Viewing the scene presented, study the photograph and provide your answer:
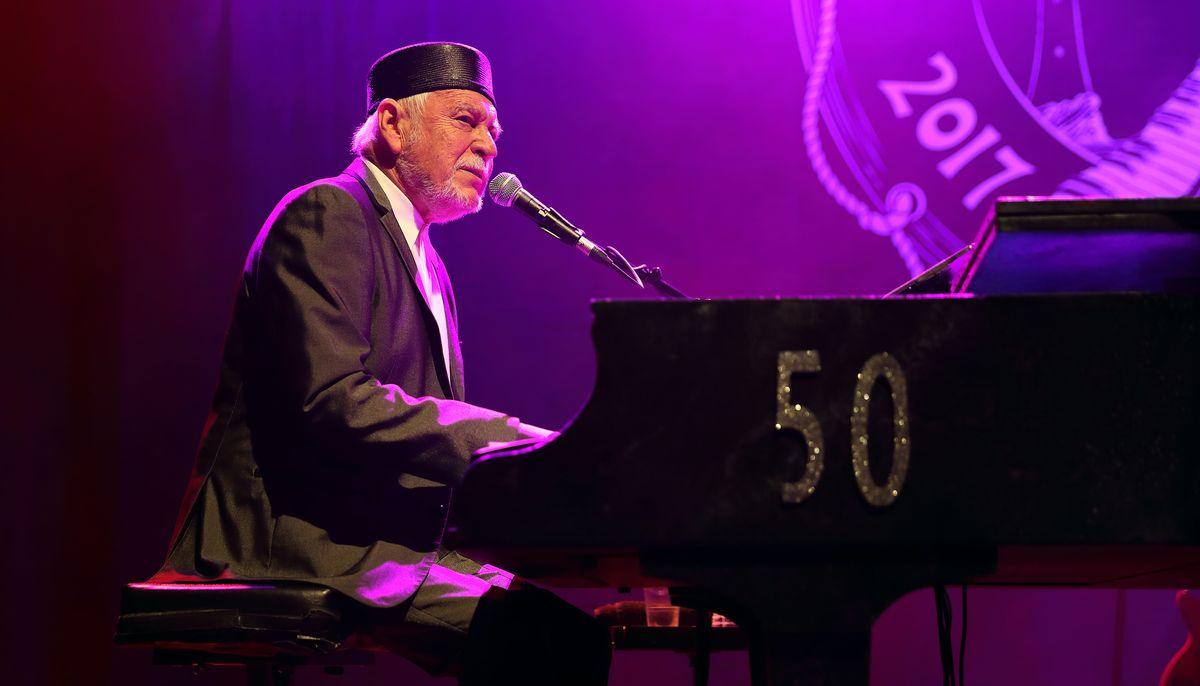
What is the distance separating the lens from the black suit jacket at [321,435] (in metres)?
2.11

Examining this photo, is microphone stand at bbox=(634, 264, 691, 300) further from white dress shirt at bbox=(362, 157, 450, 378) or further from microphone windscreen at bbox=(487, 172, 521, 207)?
white dress shirt at bbox=(362, 157, 450, 378)

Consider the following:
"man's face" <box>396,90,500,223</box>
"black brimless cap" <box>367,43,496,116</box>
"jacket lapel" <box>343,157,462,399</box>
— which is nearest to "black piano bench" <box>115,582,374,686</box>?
"jacket lapel" <box>343,157,462,399</box>

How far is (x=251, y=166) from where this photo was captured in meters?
3.88

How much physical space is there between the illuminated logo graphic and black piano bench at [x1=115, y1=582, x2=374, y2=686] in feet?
8.07

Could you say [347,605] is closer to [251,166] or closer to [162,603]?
[162,603]

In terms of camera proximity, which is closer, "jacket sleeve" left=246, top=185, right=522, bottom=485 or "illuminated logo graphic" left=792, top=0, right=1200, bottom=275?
"jacket sleeve" left=246, top=185, right=522, bottom=485

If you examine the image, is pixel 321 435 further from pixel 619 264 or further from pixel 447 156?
pixel 447 156

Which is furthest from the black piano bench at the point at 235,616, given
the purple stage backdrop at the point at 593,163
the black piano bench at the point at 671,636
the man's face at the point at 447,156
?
the purple stage backdrop at the point at 593,163

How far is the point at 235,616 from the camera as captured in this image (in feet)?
6.73

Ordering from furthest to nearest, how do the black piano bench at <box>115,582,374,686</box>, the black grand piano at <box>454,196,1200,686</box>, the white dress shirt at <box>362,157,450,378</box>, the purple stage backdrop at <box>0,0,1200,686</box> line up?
the purple stage backdrop at <box>0,0,1200,686</box>
the white dress shirt at <box>362,157,450,378</box>
the black piano bench at <box>115,582,374,686</box>
the black grand piano at <box>454,196,1200,686</box>

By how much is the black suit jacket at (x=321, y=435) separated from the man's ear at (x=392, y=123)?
46 centimetres

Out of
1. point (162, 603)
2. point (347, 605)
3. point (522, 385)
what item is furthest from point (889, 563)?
point (522, 385)

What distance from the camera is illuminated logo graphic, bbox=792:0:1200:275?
3.81 metres

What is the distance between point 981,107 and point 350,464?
2.69m
